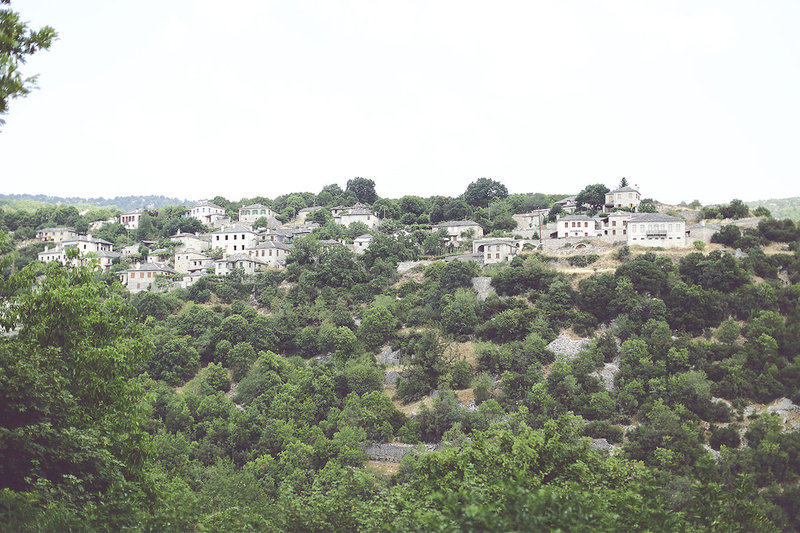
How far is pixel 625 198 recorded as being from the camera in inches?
2549

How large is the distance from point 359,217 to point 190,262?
19.7 metres

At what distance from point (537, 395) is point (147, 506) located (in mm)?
28090

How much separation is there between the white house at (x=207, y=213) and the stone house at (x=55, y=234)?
13858 millimetres

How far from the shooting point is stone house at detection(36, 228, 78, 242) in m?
80.5

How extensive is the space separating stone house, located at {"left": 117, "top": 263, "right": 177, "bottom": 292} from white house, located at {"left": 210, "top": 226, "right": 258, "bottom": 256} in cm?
744

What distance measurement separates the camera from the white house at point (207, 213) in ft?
280

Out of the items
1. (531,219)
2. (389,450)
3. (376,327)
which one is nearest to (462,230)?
(531,219)

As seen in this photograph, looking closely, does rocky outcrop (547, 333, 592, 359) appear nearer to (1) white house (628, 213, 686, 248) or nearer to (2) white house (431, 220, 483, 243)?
(1) white house (628, 213, 686, 248)

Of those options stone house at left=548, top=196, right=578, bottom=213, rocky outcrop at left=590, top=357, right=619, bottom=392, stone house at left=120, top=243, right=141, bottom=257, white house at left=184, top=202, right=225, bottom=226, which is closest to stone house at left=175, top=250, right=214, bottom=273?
stone house at left=120, top=243, right=141, bottom=257

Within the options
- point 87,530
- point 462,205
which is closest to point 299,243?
point 462,205

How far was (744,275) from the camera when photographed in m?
46.5

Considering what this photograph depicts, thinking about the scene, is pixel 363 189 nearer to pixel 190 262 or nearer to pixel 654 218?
pixel 190 262

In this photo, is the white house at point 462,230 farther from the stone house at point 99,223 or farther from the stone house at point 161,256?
the stone house at point 99,223

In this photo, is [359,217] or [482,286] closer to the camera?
[482,286]
